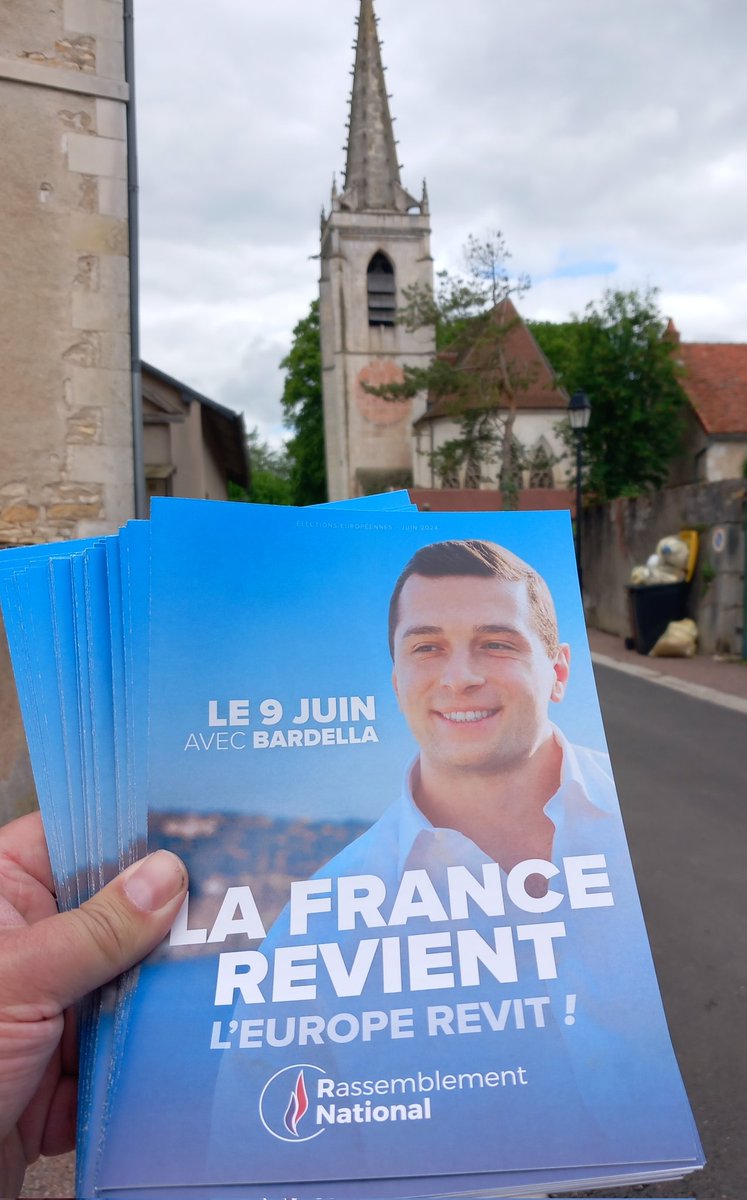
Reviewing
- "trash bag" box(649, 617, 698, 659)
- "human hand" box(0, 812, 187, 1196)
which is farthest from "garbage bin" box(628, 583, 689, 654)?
"human hand" box(0, 812, 187, 1196)

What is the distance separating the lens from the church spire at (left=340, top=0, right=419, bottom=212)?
4734 centimetres

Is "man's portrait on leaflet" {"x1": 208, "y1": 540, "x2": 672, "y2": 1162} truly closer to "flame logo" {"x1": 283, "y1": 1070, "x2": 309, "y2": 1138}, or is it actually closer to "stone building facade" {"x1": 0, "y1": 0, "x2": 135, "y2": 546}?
"flame logo" {"x1": 283, "y1": 1070, "x2": 309, "y2": 1138}

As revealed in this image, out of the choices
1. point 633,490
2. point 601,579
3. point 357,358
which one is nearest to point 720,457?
point 633,490

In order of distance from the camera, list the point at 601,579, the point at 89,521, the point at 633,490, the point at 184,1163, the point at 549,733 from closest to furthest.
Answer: the point at 184,1163, the point at 549,733, the point at 89,521, the point at 601,579, the point at 633,490

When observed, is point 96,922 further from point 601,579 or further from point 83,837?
point 601,579

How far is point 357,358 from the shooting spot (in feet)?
145

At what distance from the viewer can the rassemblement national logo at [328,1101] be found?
0.97 meters

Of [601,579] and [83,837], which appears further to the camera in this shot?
[601,579]

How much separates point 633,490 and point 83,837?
22324 mm

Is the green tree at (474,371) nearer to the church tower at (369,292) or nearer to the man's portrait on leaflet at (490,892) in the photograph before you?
the church tower at (369,292)

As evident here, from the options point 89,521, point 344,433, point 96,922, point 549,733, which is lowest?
point 96,922

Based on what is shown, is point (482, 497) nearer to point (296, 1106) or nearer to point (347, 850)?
point (347, 850)

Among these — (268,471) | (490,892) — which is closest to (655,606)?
(490,892)

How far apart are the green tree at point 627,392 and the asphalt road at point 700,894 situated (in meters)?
14.5
